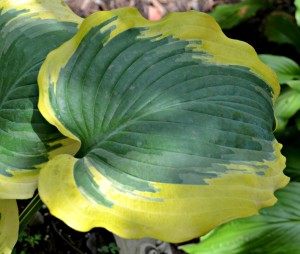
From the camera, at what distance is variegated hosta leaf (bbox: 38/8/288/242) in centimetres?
74

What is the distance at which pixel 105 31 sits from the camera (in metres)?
0.90

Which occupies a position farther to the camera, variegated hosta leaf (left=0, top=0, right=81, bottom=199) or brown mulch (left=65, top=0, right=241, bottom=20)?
brown mulch (left=65, top=0, right=241, bottom=20)

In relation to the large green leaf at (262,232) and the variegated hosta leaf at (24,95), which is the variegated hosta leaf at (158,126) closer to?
the variegated hosta leaf at (24,95)

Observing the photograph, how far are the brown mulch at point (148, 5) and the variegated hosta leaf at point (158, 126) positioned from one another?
1219 millimetres

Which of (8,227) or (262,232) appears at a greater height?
(8,227)

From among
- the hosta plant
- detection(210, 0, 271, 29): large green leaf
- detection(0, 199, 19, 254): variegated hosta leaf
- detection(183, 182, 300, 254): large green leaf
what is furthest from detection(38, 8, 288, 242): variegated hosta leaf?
detection(210, 0, 271, 29): large green leaf

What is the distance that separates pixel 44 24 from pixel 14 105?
176mm

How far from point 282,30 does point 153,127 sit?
55.8 inches

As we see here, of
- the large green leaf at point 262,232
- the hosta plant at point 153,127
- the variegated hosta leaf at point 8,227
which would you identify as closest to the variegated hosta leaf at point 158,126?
the hosta plant at point 153,127

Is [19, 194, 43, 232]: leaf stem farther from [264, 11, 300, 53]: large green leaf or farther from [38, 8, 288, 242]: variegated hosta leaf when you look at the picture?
[264, 11, 300, 53]: large green leaf

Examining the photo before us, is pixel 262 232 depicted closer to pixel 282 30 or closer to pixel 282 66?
pixel 282 66

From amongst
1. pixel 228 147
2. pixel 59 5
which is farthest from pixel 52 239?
pixel 228 147

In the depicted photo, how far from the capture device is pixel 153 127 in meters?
0.82

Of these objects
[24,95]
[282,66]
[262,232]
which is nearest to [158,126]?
[24,95]
